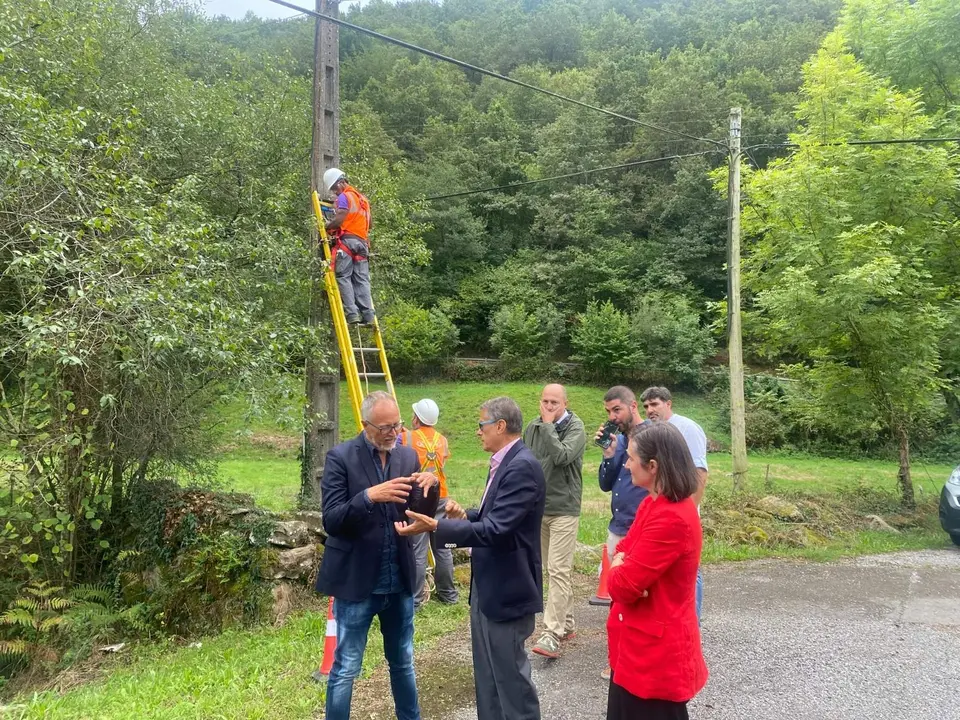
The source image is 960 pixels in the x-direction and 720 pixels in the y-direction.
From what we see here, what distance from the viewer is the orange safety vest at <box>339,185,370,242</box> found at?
7.27 m

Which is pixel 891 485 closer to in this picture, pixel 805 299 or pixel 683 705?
pixel 805 299

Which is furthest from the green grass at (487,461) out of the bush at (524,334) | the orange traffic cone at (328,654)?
the orange traffic cone at (328,654)

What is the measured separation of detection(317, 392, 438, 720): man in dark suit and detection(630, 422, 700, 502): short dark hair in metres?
1.08

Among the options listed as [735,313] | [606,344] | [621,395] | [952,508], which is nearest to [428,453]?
[621,395]

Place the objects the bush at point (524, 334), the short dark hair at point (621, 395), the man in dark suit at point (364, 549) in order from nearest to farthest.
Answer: the man in dark suit at point (364, 549)
the short dark hair at point (621, 395)
the bush at point (524, 334)

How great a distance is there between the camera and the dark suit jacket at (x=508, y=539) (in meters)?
3.06

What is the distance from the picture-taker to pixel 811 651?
5180mm

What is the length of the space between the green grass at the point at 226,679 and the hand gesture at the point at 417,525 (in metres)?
1.79

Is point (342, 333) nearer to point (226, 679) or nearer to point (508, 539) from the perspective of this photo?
point (226, 679)

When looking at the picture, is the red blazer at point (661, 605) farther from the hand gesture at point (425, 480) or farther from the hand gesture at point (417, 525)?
the hand gesture at point (425, 480)

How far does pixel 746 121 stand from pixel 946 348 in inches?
1093

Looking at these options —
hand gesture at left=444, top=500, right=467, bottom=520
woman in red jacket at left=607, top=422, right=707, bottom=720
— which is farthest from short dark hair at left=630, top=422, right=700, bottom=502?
hand gesture at left=444, top=500, right=467, bottom=520

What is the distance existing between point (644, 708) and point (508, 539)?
3.03 ft

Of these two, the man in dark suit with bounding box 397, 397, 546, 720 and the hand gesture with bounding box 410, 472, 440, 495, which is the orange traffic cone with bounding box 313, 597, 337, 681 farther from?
the hand gesture with bounding box 410, 472, 440, 495
